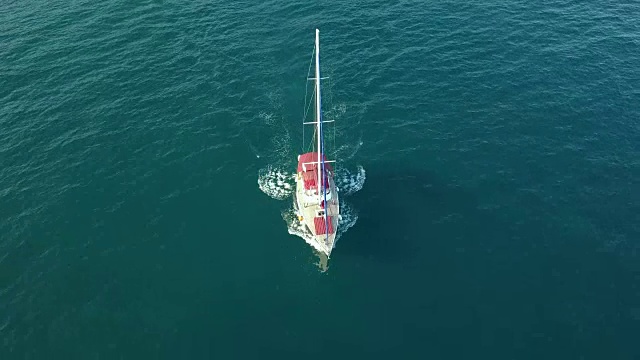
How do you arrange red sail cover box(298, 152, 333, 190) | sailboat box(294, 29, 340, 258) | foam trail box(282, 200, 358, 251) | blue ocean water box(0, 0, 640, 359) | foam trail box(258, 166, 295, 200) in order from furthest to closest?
foam trail box(258, 166, 295, 200) < foam trail box(282, 200, 358, 251) < red sail cover box(298, 152, 333, 190) < sailboat box(294, 29, 340, 258) < blue ocean water box(0, 0, 640, 359)

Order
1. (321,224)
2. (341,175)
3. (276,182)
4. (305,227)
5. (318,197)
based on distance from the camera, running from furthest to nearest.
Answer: (341,175), (276,182), (305,227), (318,197), (321,224)

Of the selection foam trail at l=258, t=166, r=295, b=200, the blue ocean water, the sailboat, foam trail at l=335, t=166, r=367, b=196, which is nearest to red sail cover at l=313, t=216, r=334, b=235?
the sailboat

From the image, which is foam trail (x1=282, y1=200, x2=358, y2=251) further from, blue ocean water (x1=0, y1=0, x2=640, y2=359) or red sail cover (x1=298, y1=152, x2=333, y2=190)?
red sail cover (x1=298, y1=152, x2=333, y2=190)

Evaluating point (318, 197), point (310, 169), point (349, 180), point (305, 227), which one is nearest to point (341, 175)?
point (349, 180)

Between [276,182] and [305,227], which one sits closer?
[305,227]

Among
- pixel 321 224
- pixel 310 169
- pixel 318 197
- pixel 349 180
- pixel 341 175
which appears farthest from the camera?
pixel 341 175

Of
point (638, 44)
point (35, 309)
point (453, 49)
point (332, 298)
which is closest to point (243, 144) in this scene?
point (332, 298)

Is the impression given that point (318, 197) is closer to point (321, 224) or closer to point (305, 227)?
point (321, 224)

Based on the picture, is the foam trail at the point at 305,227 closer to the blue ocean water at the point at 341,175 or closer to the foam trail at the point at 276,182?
the blue ocean water at the point at 341,175
